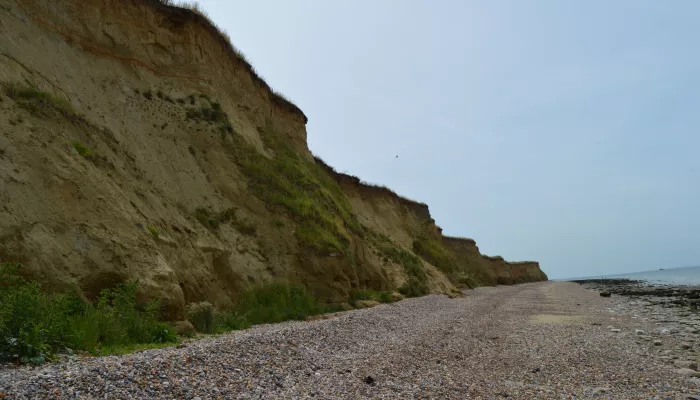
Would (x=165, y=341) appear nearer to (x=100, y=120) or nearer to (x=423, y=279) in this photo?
(x=100, y=120)

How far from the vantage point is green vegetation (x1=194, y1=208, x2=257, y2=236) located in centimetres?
1423

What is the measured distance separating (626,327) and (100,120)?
747 inches

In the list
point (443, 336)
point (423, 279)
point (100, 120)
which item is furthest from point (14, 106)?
point (423, 279)

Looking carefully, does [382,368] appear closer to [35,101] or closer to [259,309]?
[259,309]

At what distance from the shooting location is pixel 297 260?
1611cm

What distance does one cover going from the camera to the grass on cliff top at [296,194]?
17094 mm

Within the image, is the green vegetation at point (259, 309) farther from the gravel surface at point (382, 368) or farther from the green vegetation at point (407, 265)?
the green vegetation at point (407, 265)

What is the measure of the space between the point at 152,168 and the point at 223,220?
9.79 ft

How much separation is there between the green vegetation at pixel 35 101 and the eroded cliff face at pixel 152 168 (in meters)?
0.03

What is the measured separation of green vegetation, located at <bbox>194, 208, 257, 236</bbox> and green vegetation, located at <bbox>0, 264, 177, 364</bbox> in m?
5.57

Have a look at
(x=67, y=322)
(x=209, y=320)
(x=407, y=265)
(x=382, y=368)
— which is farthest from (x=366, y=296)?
(x=67, y=322)

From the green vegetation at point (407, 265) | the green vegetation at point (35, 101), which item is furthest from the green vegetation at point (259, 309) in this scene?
the green vegetation at point (407, 265)

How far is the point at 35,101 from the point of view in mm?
10148

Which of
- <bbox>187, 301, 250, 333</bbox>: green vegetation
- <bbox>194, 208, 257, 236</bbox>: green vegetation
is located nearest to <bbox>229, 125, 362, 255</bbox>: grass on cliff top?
<bbox>194, 208, 257, 236</bbox>: green vegetation
